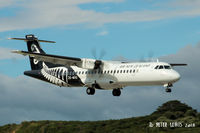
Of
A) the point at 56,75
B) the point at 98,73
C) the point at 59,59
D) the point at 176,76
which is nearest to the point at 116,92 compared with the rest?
the point at 98,73

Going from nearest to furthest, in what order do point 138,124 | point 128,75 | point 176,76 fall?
point 176,76 < point 128,75 < point 138,124

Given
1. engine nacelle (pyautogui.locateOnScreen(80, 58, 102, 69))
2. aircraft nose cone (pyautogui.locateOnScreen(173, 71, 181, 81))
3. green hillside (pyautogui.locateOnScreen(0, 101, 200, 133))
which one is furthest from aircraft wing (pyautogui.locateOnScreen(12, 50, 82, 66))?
green hillside (pyautogui.locateOnScreen(0, 101, 200, 133))

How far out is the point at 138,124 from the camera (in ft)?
163

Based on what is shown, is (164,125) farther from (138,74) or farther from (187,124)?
(138,74)

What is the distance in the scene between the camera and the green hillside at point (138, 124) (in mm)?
47094

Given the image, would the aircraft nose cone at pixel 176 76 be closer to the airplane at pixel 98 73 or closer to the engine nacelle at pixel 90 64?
the airplane at pixel 98 73

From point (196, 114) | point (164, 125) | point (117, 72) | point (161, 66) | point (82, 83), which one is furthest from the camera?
point (196, 114)

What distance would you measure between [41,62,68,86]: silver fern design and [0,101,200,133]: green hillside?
779cm

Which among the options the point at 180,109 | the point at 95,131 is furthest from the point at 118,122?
the point at 180,109

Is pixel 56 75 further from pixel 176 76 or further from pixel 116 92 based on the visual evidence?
pixel 176 76

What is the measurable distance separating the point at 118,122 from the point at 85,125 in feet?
13.5

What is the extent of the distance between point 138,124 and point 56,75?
473 inches

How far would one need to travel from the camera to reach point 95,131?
49.2 meters

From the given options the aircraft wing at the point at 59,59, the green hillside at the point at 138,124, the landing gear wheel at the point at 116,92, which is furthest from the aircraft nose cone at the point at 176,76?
the green hillside at the point at 138,124
